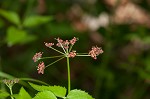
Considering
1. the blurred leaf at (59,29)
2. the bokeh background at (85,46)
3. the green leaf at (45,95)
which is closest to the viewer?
the green leaf at (45,95)


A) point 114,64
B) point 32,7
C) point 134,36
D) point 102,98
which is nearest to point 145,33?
point 134,36

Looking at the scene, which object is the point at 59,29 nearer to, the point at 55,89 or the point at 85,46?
the point at 85,46

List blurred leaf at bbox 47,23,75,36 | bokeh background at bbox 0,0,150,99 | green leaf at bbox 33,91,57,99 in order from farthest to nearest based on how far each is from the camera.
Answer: blurred leaf at bbox 47,23,75,36 → bokeh background at bbox 0,0,150,99 → green leaf at bbox 33,91,57,99

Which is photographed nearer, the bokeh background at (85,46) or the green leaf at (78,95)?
the green leaf at (78,95)

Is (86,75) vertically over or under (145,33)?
over

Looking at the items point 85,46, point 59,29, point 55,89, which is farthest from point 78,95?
point 85,46

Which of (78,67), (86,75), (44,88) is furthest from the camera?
(78,67)

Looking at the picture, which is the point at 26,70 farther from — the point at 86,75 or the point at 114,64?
the point at 114,64

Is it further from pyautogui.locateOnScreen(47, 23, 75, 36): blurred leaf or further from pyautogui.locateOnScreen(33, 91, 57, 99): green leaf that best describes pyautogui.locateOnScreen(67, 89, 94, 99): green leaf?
pyautogui.locateOnScreen(47, 23, 75, 36): blurred leaf

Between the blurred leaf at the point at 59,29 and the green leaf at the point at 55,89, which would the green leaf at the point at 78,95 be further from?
the blurred leaf at the point at 59,29

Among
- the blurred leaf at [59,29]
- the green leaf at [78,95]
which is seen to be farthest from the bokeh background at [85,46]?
the green leaf at [78,95]

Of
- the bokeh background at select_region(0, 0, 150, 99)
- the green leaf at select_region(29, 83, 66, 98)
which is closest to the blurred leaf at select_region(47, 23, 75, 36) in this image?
the bokeh background at select_region(0, 0, 150, 99)
